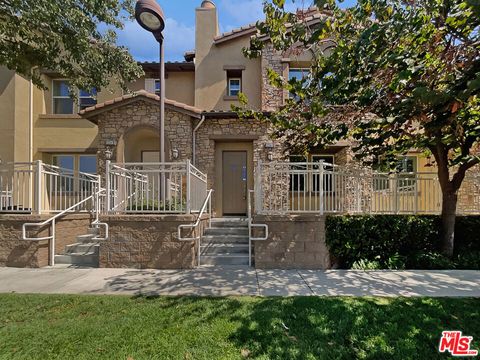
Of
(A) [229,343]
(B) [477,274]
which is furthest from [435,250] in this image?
(A) [229,343]

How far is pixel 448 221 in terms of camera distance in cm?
705

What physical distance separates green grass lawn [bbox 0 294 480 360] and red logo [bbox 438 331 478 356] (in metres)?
0.08

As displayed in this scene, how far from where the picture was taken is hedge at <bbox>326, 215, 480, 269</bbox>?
22.0 feet

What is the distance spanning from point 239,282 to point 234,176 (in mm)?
5843

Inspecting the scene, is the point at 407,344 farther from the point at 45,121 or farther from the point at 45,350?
the point at 45,121

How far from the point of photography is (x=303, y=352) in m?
3.17

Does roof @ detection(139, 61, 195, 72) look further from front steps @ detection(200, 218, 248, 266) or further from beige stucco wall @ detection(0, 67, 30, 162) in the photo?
front steps @ detection(200, 218, 248, 266)

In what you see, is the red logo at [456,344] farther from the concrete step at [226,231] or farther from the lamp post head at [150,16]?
the lamp post head at [150,16]

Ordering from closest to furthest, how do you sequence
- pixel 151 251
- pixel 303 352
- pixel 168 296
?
pixel 303 352, pixel 168 296, pixel 151 251

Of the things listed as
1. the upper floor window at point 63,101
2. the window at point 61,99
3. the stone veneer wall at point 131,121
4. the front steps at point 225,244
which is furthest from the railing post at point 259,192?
the window at point 61,99

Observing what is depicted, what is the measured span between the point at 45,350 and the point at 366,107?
22.1 feet

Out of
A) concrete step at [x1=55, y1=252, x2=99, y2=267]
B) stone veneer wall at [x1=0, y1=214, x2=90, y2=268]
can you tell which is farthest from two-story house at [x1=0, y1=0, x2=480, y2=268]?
concrete step at [x1=55, y1=252, x2=99, y2=267]

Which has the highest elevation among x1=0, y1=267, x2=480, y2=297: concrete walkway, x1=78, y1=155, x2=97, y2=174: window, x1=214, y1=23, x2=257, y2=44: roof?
x1=214, y1=23, x2=257, y2=44: roof

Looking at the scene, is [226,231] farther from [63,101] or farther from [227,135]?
[63,101]
